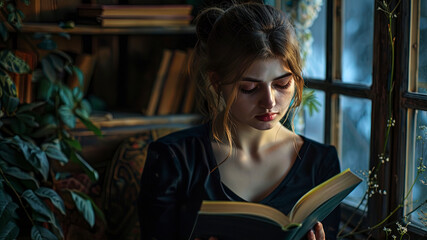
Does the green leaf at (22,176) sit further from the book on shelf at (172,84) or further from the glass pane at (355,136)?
the glass pane at (355,136)

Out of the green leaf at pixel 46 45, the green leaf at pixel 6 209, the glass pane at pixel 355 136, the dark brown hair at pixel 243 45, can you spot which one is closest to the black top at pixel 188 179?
the dark brown hair at pixel 243 45

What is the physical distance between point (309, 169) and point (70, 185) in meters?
1.18

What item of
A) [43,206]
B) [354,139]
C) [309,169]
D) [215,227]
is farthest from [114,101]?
[215,227]

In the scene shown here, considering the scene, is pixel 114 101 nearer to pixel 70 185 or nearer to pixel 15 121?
pixel 70 185

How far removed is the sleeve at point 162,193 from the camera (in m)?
1.47

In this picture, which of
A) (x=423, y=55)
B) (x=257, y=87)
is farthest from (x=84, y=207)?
(x=423, y=55)

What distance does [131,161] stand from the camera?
229 centimetres

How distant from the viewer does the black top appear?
144cm

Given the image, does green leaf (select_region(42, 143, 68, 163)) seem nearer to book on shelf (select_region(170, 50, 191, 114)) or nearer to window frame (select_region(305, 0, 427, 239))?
book on shelf (select_region(170, 50, 191, 114))

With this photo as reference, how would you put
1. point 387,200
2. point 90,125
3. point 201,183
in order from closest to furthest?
point 201,183
point 387,200
point 90,125

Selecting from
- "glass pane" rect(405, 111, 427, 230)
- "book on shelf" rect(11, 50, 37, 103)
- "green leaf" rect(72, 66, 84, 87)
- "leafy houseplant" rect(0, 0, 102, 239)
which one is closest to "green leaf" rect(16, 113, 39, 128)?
"leafy houseplant" rect(0, 0, 102, 239)

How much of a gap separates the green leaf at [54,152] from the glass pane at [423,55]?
128 cm

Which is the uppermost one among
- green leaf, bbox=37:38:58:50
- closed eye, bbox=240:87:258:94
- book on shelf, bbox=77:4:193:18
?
book on shelf, bbox=77:4:193:18

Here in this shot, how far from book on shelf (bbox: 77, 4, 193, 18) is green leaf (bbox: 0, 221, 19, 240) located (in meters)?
1.02
